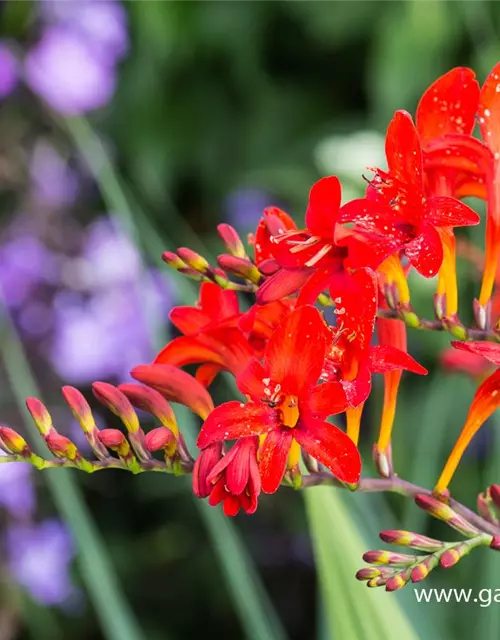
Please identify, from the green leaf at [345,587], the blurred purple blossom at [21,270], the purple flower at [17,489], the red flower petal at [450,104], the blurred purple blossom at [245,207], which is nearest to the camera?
the red flower petal at [450,104]

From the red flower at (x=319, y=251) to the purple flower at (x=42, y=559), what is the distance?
3.24 feet

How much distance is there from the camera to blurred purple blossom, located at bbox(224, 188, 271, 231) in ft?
5.30

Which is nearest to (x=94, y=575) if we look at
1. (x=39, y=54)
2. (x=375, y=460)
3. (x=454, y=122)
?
(x=375, y=460)

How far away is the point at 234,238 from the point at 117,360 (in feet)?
2.93

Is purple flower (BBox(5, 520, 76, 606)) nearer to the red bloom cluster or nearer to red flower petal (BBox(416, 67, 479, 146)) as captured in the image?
the red bloom cluster

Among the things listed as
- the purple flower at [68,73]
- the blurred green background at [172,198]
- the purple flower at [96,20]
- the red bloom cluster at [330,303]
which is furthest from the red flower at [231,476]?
the purple flower at [96,20]

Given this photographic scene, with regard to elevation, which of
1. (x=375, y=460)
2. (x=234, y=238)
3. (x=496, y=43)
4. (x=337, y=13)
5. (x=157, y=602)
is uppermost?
(x=337, y=13)

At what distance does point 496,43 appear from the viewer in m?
1.38

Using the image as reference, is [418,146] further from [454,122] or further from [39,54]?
[39,54]

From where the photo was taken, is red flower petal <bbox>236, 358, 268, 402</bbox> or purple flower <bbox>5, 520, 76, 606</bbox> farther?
purple flower <bbox>5, 520, 76, 606</bbox>

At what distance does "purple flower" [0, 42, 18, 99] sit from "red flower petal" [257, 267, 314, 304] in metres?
1.09

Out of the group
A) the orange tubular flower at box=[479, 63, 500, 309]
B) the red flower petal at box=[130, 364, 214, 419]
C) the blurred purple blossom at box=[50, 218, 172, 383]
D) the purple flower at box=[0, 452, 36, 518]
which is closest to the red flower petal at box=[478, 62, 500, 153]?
the orange tubular flower at box=[479, 63, 500, 309]

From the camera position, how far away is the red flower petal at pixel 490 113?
0.53m

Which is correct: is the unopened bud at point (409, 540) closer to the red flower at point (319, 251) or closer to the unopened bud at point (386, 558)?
the unopened bud at point (386, 558)
